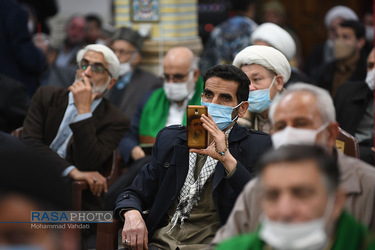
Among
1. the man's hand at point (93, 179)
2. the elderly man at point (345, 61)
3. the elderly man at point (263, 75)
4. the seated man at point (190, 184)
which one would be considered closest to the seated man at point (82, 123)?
the man's hand at point (93, 179)

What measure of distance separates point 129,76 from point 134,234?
11.9ft

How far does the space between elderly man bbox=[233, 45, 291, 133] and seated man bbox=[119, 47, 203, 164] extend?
1.23m

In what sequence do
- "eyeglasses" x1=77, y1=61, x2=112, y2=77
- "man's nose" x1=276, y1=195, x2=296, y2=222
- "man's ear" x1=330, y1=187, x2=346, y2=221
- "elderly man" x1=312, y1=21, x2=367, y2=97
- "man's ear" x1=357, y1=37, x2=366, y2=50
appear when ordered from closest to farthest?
"man's nose" x1=276, y1=195, x2=296, y2=222 → "man's ear" x1=330, y1=187, x2=346, y2=221 → "eyeglasses" x1=77, y1=61, x2=112, y2=77 → "elderly man" x1=312, y1=21, x2=367, y2=97 → "man's ear" x1=357, y1=37, x2=366, y2=50

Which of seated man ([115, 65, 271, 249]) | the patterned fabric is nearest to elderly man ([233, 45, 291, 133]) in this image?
seated man ([115, 65, 271, 249])

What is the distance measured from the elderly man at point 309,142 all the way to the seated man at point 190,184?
0.67m

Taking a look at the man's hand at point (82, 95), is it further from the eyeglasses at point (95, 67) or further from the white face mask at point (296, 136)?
the white face mask at point (296, 136)

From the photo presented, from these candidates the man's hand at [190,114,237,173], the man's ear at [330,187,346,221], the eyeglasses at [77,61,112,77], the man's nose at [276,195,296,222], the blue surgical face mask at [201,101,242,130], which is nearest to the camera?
the man's nose at [276,195,296,222]

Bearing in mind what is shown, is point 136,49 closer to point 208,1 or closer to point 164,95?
point 164,95

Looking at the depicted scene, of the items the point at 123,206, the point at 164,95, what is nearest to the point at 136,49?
the point at 164,95

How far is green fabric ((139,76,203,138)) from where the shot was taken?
6141mm

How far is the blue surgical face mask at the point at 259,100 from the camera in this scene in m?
4.86

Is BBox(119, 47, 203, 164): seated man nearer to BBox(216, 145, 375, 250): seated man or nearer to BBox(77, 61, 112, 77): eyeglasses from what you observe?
BBox(77, 61, 112, 77): eyeglasses

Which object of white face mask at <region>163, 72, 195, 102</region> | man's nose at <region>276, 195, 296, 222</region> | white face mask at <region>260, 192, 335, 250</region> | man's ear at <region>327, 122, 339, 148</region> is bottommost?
white face mask at <region>163, 72, 195, 102</region>

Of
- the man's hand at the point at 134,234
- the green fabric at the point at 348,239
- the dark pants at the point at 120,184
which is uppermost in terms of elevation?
the green fabric at the point at 348,239
